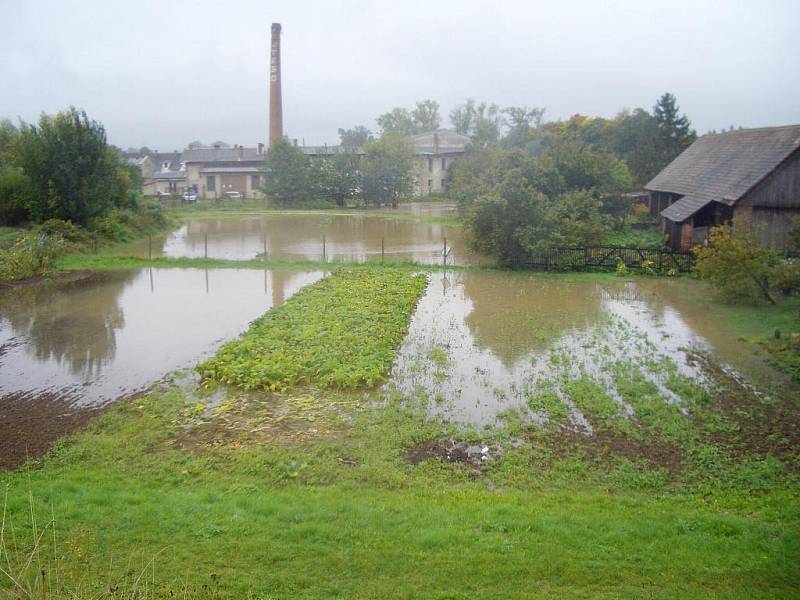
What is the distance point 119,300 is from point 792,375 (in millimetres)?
17162

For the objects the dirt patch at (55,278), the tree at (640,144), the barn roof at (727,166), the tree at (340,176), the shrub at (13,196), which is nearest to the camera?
the dirt patch at (55,278)

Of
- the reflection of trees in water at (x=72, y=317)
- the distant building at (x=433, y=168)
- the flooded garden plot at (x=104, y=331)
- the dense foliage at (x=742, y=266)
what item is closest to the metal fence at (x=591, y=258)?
the dense foliage at (x=742, y=266)

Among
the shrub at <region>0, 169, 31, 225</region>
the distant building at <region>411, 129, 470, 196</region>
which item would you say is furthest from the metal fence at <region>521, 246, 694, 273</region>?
the distant building at <region>411, 129, 470, 196</region>

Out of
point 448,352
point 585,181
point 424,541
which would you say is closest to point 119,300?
point 448,352

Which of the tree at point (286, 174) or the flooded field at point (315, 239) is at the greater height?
the tree at point (286, 174)

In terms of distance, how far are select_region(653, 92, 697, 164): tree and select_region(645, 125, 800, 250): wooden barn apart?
15093mm

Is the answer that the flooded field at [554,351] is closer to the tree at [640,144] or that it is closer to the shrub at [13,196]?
the shrub at [13,196]

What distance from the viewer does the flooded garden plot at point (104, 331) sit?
11055 mm

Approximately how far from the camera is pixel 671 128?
1823 inches

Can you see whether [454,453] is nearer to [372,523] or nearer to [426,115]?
[372,523]

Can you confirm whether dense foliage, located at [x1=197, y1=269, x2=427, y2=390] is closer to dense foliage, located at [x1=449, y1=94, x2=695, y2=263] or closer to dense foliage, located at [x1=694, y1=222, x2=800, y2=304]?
dense foliage, located at [x1=449, y1=94, x2=695, y2=263]

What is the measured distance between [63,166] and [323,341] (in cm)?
2194

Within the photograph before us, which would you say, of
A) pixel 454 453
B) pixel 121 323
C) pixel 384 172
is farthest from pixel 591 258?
pixel 384 172

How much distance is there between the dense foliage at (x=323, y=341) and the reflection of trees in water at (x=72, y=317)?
3.03m
